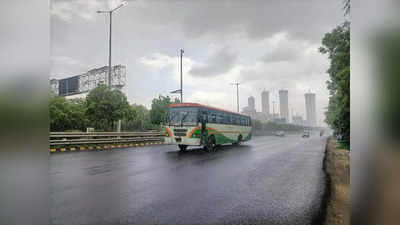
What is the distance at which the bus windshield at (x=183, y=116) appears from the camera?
12.6m

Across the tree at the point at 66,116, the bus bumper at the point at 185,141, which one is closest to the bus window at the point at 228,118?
the bus bumper at the point at 185,141

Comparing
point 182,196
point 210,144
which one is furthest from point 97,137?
point 182,196

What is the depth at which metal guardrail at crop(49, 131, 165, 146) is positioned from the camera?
1316 cm

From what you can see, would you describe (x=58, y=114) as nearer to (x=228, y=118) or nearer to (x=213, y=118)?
(x=213, y=118)

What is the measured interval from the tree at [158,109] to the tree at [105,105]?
445 centimetres

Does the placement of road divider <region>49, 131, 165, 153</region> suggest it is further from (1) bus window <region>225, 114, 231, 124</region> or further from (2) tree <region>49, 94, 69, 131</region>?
(1) bus window <region>225, 114, 231, 124</region>

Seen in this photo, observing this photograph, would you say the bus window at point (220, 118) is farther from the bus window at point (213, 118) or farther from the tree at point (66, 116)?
the tree at point (66, 116)

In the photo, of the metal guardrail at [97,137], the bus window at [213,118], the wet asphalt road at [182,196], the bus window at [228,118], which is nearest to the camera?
the wet asphalt road at [182,196]

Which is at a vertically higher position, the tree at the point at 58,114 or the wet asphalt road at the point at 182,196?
the tree at the point at 58,114

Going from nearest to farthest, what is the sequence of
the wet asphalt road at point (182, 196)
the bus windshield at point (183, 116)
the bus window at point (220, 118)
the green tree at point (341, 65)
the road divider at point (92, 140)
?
the wet asphalt road at point (182, 196)
the green tree at point (341, 65)
the bus windshield at point (183, 116)
the road divider at point (92, 140)
the bus window at point (220, 118)

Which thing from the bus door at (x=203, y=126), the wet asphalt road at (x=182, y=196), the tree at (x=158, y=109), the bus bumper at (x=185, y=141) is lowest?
the wet asphalt road at (x=182, y=196)

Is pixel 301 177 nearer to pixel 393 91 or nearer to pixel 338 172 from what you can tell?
pixel 338 172

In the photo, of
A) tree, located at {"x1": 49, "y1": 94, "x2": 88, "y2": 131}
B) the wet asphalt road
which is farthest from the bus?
tree, located at {"x1": 49, "y1": 94, "x2": 88, "y2": 131}

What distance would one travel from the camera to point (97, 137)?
15.5 meters
